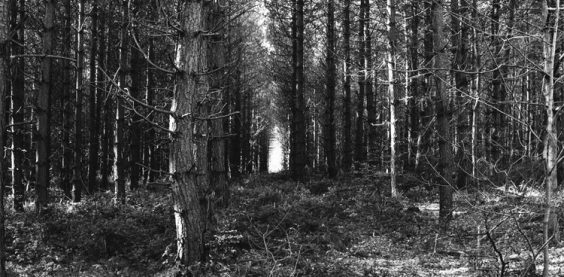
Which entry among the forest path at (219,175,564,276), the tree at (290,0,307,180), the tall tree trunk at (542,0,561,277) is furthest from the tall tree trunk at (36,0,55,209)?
the tall tree trunk at (542,0,561,277)

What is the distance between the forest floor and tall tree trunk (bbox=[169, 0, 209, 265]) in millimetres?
669

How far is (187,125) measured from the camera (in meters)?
5.27

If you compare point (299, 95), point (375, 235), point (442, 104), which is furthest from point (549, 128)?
point (299, 95)

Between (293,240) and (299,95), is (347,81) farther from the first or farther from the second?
(293,240)

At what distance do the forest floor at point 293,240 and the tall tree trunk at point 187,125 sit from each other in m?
0.67

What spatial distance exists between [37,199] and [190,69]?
7504 millimetres

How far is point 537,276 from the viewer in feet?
17.7

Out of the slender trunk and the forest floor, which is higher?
the slender trunk

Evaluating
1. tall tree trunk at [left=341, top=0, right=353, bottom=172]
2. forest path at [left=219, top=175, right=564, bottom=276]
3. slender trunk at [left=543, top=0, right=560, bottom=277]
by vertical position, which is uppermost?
tall tree trunk at [left=341, top=0, right=353, bottom=172]

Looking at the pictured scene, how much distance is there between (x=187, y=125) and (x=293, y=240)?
4.06 meters

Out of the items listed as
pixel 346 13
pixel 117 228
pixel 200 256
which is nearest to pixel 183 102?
pixel 200 256

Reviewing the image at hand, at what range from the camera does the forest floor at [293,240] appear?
655cm

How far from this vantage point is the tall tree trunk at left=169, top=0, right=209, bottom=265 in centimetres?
524

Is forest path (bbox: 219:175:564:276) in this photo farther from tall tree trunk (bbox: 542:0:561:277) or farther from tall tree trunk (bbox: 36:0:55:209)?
tall tree trunk (bbox: 36:0:55:209)
